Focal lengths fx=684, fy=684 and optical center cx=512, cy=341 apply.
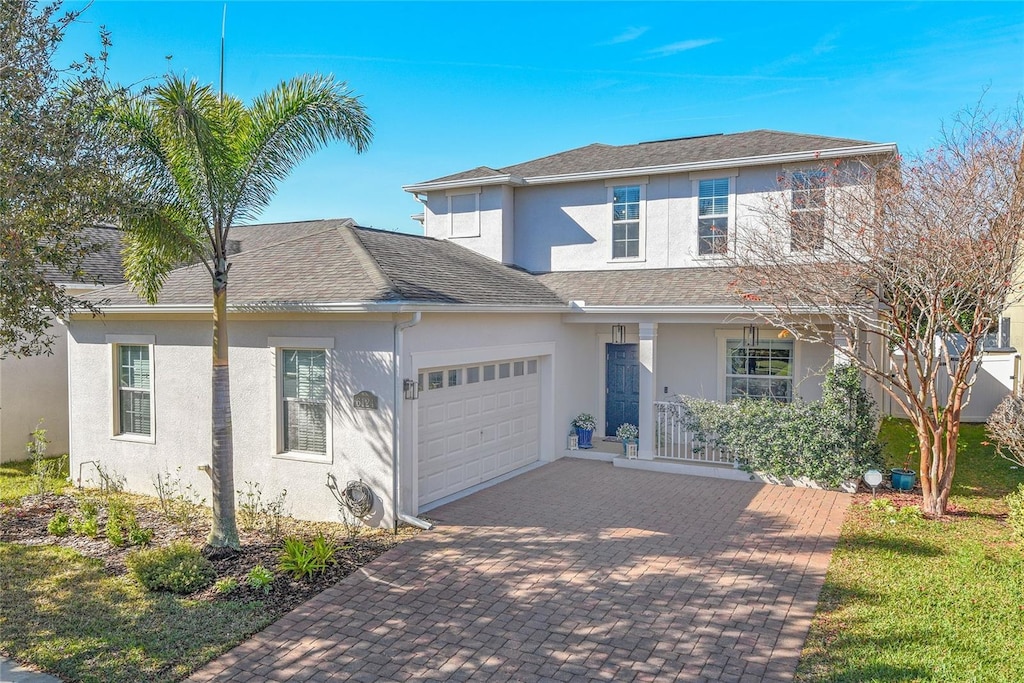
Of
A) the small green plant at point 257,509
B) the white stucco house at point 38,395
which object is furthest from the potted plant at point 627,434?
the white stucco house at point 38,395

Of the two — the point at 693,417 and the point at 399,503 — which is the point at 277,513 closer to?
the point at 399,503

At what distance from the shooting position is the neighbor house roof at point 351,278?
1050 cm

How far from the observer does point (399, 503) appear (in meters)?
10.1

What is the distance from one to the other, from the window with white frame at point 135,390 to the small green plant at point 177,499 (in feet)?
2.97

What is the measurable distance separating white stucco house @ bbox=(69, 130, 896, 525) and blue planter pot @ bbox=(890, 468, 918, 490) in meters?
2.22

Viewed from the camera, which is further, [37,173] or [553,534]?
[553,534]

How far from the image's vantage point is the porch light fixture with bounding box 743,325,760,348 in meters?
14.7

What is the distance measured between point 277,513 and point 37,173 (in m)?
5.65

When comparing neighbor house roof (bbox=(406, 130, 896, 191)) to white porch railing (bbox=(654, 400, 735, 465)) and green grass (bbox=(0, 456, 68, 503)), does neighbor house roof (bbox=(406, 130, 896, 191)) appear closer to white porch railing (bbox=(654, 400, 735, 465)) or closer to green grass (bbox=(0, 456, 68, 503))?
white porch railing (bbox=(654, 400, 735, 465))

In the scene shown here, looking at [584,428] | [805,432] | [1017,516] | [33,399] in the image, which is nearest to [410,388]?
[584,428]

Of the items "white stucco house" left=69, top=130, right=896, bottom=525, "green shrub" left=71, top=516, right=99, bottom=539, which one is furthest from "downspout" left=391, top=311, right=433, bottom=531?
"green shrub" left=71, top=516, right=99, bottom=539

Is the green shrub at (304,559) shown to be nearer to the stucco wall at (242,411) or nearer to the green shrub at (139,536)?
the stucco wall at (242,411)

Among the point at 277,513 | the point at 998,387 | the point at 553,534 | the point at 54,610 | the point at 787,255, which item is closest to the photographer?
the point at 54,610

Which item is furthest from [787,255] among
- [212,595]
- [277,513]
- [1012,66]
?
[212,595]
